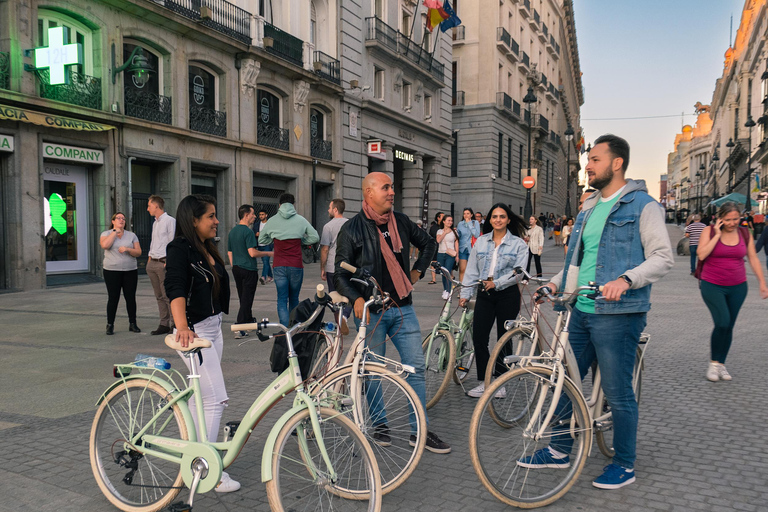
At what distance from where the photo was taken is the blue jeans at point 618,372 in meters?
3.64

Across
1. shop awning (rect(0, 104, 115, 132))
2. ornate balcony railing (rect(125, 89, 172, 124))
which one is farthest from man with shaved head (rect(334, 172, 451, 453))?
ornate balcony railing (rect(125, 89, 172, 124))

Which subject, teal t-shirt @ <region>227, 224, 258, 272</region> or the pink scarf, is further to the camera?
teal t-shirt @ <region>227, 224, 258, 272</region>

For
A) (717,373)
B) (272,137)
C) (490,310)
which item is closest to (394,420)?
(490,310)

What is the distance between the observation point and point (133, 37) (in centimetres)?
1716

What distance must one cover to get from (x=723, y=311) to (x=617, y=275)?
3294mm

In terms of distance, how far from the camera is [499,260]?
576 centimetres

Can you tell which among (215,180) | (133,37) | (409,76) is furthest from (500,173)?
(133,37)

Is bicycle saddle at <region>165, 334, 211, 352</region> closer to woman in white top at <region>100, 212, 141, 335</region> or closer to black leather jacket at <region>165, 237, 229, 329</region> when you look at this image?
black leather jacket at <region>165, 237, 229, 329</region>

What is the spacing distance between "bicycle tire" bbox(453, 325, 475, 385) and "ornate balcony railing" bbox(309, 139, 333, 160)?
756 inches

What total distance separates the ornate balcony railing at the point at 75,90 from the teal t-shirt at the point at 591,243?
1413cm

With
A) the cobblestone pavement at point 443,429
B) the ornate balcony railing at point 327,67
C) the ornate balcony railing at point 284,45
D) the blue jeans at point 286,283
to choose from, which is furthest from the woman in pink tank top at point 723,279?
the ornate balcony railing at point 327,67

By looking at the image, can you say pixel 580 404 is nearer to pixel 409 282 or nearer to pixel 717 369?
pixel 409 282

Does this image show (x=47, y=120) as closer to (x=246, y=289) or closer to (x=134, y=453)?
(x=246, y=289)

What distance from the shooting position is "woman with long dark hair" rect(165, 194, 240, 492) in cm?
361
